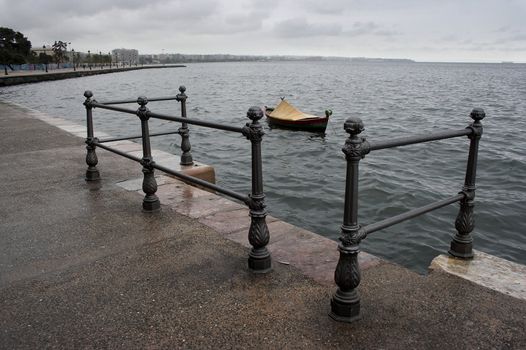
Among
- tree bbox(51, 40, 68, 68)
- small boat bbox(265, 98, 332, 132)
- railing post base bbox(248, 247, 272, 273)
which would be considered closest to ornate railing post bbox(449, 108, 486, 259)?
railing post base bbox(248, 247, 272, 273)

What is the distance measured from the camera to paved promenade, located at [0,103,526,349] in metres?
2.77

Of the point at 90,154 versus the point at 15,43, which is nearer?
the point at 90,154

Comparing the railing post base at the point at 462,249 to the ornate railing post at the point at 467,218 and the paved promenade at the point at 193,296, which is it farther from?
the paved promenade at the point at 193,296

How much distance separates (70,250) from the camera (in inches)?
160

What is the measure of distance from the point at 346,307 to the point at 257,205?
1.00 meters

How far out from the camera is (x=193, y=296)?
10.6ft

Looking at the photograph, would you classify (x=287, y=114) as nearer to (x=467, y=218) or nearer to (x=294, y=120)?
(x=294, y=120)

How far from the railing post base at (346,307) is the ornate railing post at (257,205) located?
780mm

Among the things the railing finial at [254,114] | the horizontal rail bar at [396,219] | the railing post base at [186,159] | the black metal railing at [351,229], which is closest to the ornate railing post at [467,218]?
the horizontal rail bar at [396,219]

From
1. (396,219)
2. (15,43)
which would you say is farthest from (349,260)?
(15,43)

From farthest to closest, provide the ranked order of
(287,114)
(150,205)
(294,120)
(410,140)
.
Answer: (287,114)
(294,120)
(150,205)
(410,140)

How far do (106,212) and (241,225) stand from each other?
1525mm

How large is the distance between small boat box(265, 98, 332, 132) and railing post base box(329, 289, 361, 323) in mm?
20252

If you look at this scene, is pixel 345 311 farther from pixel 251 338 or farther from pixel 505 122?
pixel 505 122
